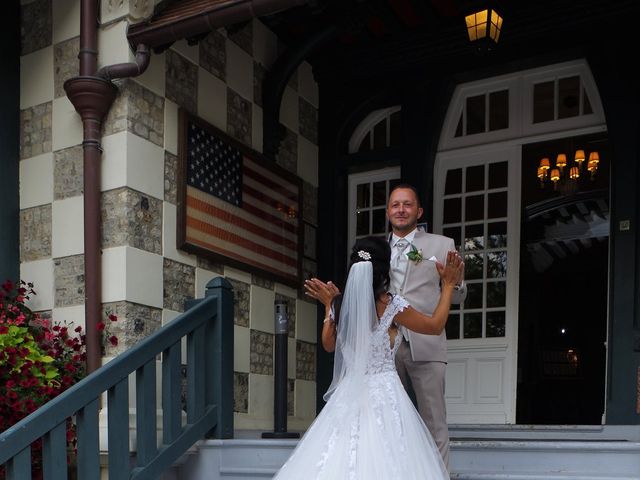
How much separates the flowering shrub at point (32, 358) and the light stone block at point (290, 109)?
2.47m

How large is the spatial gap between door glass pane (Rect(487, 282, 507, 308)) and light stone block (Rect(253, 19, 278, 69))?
2.50 m

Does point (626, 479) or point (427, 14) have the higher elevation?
point (427, 14)

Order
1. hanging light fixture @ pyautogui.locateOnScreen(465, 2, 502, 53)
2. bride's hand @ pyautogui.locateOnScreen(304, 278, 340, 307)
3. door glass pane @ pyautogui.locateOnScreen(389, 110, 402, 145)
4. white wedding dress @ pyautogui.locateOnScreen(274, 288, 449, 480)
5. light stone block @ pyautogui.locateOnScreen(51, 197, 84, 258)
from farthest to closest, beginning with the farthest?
door glass pane @ pyautogui.locateOnScreen(389, 110, 402, 145) → hanging light fixture @ pyautogui.locateOnScreen(465, 2, 502, 53) → light stone block @ pyautogui.locateOnScreen(51, 197, 84, 258) → bride's hand @ pyautogui.locateOnScreen(304, 278, 340, 307) → white wedding dress @ pyautogui.locateOnScreen(274, 288, 449, 480)

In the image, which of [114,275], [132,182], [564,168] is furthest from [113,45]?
[564,168]

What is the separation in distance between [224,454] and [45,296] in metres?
1.55

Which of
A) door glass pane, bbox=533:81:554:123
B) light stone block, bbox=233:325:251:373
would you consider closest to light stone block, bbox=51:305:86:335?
light stone block, bbox=233:325:251:373

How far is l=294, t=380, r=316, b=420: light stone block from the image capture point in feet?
20.8

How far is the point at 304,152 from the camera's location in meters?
6.75

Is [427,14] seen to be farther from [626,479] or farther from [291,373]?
[626,479]

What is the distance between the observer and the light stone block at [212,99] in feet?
18.3

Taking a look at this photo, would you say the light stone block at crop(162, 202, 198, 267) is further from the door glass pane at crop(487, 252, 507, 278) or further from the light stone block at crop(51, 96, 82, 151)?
the door glass pane at crop(487, 252, 507, 278)

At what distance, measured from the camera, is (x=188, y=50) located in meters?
5.50

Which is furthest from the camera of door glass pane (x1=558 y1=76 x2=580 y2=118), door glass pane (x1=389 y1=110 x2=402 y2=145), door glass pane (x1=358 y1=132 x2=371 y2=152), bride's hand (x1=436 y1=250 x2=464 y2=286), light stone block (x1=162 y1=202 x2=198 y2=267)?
door glass pane (x1=358 y1=132 x2=371 y2=152)

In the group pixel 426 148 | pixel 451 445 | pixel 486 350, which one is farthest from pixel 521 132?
pixel 451 445
